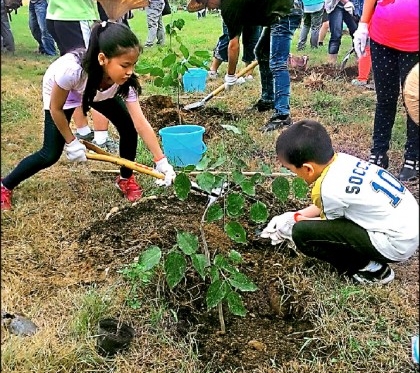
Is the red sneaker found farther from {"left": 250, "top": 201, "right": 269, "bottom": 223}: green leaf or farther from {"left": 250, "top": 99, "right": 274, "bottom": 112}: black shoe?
{"left": 250, "top": 99, "right": 274, "bottom": 112}: black shoe

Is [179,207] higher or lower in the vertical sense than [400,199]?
lower

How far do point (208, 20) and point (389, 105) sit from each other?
11.2 m

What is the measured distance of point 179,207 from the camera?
2957 millimetres

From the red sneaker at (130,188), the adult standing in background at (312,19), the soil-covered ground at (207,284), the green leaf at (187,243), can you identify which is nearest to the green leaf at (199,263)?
the green leaf at (187,243)

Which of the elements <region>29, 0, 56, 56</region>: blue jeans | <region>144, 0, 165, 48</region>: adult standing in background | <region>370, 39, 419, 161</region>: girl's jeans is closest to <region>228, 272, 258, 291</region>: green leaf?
<region>370, 39, 419, 161</region>: girl's jeans

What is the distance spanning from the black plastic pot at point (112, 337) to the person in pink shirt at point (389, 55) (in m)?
1.93

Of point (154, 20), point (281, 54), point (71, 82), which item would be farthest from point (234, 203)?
point (154, 20)

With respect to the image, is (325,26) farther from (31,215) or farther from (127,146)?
(31,215)

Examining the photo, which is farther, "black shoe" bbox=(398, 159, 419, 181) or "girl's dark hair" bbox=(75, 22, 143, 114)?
"black shoe" bbox=(398, 159, 419, 181)

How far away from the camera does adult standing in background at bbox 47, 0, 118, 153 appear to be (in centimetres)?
372

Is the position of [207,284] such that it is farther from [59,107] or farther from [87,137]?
[87,137]

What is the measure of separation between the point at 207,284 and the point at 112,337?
1.66 feet

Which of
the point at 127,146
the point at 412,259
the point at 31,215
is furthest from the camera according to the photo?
the point at 127,146

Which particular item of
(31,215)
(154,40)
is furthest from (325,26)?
(31,215)
